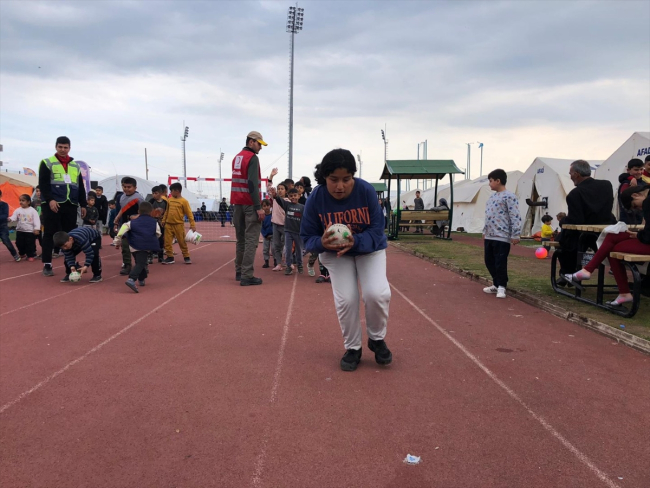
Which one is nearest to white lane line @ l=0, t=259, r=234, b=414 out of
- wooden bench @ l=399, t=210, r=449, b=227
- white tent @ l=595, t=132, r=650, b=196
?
wooden bench @ l=399, t=210, r=449, b=227

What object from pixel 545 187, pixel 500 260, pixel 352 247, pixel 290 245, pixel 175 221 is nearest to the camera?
pixel 352 247

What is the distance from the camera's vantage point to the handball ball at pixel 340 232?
343 centimetres

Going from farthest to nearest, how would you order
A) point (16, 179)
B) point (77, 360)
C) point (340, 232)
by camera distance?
1. point (16, 179)
2. point (77, 360)
3. point (340, 232)

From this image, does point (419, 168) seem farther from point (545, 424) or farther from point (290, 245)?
point (545, 424)

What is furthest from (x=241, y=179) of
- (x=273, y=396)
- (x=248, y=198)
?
(x=273, y=396)

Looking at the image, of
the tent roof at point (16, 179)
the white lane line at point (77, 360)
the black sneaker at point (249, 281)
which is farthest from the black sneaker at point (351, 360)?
the tent roof at point (16, 179)

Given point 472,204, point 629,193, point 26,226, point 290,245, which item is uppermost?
point 629,193

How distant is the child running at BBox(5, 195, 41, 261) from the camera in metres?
11.0

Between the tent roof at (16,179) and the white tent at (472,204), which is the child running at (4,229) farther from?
the white tent at (472,204)

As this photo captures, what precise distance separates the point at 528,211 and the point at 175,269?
52.6ft

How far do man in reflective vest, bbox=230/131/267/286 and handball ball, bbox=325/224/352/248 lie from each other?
13.4ft

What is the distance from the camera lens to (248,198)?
24.8 feet

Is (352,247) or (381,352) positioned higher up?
(352,247)

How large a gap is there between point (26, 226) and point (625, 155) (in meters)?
16.3
